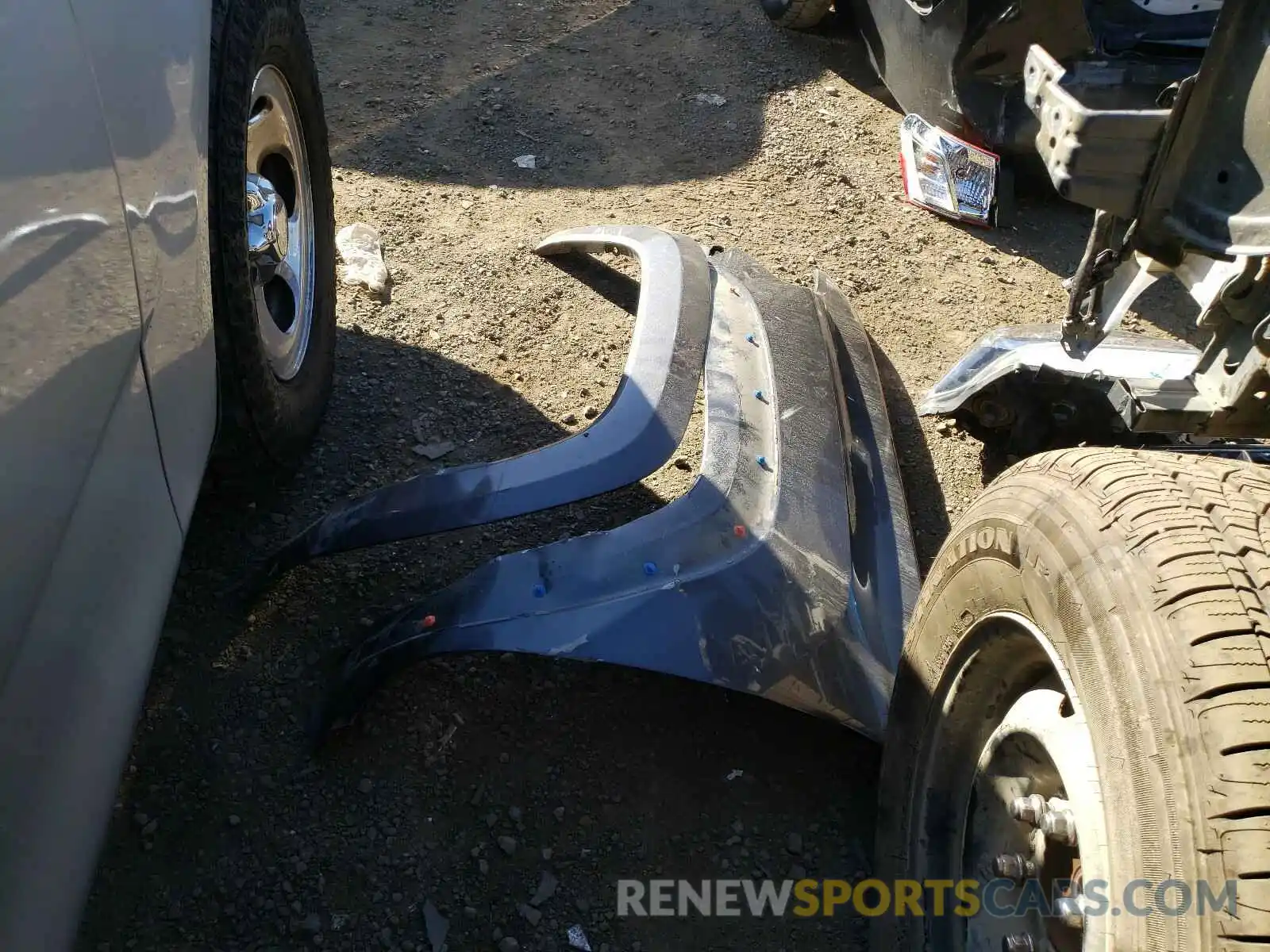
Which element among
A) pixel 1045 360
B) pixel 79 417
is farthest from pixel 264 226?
pixel 1045 360

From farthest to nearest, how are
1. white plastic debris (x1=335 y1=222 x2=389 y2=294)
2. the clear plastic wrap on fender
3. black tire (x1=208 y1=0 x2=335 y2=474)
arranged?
white plastic debris (x1=335 y1=222 x2=389 y2=294)
the clear plastic wrap on fender
black tire (x1=208 y1=0 x2=335 y2=474)

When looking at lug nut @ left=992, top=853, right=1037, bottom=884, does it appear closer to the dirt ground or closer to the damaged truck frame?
the damaged truck frame

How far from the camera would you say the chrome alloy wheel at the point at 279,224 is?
2.70 meters

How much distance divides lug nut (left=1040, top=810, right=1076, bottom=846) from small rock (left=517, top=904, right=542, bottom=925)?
1.03 m

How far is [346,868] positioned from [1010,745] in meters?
1.33

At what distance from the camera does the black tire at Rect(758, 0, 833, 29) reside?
218 inches

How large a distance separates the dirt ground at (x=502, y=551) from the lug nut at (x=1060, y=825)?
2.39 feet

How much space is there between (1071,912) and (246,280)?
2.09m

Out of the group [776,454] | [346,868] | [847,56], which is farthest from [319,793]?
[847,56]

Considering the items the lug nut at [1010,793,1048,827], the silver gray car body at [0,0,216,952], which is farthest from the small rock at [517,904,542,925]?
the lug nut at [1010,793,1048,827]

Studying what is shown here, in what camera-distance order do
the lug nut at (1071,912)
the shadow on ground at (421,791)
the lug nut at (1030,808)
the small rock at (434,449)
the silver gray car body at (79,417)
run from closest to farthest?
the silver gray car body at (79,417)
the lug nut at (1071,912)
the lug nut at (1030,808)
the shadow on ground at (421,791)
the small rock at (434,449)

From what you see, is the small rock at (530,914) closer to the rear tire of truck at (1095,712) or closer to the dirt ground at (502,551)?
the dirt ground at (502,551)

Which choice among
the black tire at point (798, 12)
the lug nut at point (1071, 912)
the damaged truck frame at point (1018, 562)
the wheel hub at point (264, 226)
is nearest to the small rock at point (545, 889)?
the damaged truck frame at point (1018, 562)

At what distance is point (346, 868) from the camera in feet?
6.95
